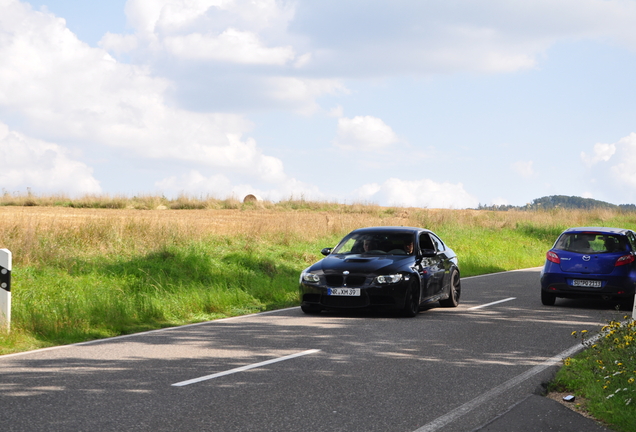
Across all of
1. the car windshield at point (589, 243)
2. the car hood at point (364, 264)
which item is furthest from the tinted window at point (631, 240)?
the car hood at point (364, 264)

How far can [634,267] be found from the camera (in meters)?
14.1

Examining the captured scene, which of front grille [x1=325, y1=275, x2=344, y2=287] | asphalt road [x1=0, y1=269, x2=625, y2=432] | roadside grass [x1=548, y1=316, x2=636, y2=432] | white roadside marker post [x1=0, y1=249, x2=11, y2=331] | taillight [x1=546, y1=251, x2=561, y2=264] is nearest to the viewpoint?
asphalt road [x1=0, y1=269, x2=625, y2=432]

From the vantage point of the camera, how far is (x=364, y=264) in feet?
39.9

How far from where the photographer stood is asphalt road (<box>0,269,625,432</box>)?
5730mm

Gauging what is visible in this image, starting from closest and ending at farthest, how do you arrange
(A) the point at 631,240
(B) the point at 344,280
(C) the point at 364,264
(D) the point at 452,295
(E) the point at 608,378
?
(E) the point at 608,378
(B) the point at 344,280
(C) the point at 364,264
(D) the point at 452,295
(A) the point at 631,240

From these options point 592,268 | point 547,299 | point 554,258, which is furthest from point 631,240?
point 547,299

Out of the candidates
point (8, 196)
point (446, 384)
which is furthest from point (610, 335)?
point (8, 196)

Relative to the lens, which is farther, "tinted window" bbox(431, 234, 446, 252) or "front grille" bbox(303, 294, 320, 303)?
"tinted window" bbox(431, 234, 446, 252)

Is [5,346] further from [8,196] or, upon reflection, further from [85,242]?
[8,196]

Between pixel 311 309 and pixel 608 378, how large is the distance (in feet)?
20.9

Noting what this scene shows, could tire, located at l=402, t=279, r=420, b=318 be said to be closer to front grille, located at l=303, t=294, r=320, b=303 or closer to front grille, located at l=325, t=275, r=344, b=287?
front grille, located at l=325, t=275, r=344, b=287

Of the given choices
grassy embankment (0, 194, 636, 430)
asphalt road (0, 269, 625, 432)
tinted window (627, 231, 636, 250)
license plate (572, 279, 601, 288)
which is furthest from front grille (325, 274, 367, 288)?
tinted window (627, 231, 636, 250)

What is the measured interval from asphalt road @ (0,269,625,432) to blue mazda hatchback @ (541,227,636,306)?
7.17ft

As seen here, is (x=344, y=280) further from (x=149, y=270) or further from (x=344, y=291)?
(x=149, y=270)
